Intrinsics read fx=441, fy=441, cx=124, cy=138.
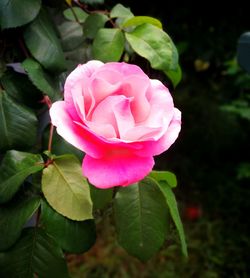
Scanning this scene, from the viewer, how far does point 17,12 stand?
0.60m

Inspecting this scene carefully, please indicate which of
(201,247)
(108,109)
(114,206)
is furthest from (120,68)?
(201,247)

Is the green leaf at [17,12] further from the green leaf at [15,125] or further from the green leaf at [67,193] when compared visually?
the green leaf at [67,193]

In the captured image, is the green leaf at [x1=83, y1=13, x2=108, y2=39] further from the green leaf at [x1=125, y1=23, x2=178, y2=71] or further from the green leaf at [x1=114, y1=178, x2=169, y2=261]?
the green leaf at [x1=114, y1=178, x2=169, y2=261]

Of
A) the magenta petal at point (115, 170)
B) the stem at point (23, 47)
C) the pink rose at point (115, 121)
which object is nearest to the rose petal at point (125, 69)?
the pink rose at point (115, 121)

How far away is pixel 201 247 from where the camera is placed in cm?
201

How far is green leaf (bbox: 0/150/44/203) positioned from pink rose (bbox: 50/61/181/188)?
103 mm

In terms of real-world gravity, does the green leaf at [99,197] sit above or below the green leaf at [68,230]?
above

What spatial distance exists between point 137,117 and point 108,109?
4 cm

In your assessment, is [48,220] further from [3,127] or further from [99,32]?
[99,32]

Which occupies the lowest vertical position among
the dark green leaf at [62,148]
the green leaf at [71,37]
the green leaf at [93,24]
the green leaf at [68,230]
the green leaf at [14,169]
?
the green leaf at [68,230]

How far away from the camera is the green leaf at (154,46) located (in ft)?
2.06

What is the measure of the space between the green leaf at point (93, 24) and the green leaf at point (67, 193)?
0.27 meters

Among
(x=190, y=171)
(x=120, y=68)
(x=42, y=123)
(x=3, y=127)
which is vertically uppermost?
(x=120, y=68)

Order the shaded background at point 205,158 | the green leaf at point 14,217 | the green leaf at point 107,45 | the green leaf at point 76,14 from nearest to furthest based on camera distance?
the green leaf at point 14,217 < the green leaf at point 107,45 < the green leaf at point 76,14 < the shaded background at point 205,158
